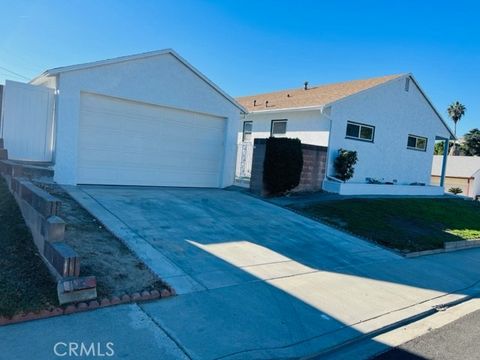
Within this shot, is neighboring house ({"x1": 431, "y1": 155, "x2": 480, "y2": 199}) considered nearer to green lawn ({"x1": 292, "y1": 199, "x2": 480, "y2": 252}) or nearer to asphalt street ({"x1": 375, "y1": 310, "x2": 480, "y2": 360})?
green lawn ({"x1": 292, "y1": 199, "x2": 480, "y2": 252})

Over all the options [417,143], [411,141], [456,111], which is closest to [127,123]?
[411,141]

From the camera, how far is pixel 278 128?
18.2 meters

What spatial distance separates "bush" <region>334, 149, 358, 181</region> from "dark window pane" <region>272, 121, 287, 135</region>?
297 centimetres

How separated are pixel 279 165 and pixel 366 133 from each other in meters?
6.77

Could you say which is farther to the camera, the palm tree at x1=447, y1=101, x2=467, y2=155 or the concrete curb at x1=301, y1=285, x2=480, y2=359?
the palm tree at x1=447, y1=101, x2=467, y2=155

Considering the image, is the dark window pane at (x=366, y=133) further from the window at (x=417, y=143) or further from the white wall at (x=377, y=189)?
the window at (x=417, y=143)

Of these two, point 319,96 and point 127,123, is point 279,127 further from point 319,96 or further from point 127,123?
point 127,123

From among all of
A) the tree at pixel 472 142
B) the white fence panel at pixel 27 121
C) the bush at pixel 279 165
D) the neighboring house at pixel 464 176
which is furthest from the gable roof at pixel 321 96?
the tree at pixel 472 142

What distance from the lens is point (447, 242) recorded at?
10.6m

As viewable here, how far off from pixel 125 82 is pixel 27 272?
24.9 ft

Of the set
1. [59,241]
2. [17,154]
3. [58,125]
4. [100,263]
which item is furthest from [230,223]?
[17,154]

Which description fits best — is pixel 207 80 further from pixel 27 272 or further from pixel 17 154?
pixel 27 272

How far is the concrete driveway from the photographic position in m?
4.41

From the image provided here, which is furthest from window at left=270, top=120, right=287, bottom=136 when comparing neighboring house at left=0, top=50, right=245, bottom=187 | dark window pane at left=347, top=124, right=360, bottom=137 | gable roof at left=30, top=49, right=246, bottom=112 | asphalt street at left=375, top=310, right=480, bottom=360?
asphalt street at left=375, top=310, right=480, bottom=360
